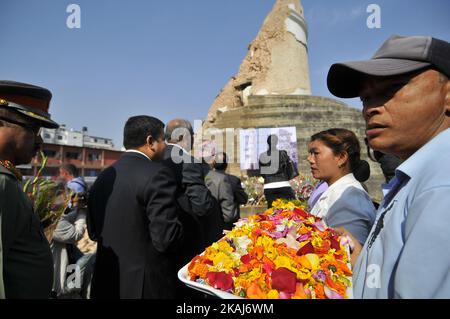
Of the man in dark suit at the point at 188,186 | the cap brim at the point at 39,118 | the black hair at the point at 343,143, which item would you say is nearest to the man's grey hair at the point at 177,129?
the man in dark suit at the point at 188,186

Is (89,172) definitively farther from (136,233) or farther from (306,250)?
(306,250)

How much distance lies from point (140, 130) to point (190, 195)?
43.0 inches

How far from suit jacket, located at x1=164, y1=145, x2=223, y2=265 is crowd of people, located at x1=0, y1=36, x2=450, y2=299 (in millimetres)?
13

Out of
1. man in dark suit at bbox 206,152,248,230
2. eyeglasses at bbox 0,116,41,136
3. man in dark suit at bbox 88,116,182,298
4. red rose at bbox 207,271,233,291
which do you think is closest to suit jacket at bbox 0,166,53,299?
eyeglasses at bbox 0,116,41,136

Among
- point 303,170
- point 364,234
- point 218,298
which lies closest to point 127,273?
point 218,298

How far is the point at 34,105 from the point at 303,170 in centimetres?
1006

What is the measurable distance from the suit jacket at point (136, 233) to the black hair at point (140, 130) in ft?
0.98

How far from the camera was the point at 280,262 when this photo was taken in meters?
1.37

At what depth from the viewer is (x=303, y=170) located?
11.0m

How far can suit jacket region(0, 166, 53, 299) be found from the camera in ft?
4.48

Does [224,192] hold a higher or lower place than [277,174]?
lower

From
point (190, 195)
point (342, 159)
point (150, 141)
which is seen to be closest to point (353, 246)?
point (342, 159)

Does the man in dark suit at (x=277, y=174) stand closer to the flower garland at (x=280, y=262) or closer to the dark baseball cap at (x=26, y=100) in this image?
the flower garland at (x=280, y=262)

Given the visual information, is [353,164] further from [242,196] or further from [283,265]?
[242,196]
